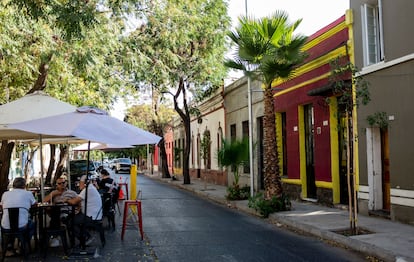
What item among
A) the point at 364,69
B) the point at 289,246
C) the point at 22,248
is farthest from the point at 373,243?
the point at 22,248

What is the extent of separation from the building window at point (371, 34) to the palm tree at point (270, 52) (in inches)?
70.2

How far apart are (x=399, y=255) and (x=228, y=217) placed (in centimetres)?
674

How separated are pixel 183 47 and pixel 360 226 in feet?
57.1

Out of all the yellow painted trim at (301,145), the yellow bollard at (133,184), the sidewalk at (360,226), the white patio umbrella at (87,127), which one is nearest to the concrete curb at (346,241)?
the sidewalk at (360,226)

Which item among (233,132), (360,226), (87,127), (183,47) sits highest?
(183,47)

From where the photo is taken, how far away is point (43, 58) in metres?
12.7

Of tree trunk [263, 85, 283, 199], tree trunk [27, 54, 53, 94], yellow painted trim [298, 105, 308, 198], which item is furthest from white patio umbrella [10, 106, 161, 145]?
yellow painted trim [298, 105, 308, 198]

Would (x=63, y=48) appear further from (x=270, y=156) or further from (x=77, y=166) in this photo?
(x=77, y=166)

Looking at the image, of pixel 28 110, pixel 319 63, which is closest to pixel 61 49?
pixel 28 110

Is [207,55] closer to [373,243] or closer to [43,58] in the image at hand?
[43,58]

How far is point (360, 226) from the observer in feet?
34.8

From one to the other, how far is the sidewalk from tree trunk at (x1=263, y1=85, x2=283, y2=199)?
2.71 feet

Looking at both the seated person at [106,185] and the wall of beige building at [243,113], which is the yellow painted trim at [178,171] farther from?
the seated person at [106,185]

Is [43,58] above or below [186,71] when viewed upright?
below
